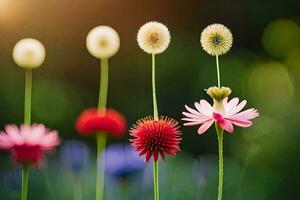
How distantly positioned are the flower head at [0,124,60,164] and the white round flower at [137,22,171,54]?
159mm

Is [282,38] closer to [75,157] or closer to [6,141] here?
[75,157]

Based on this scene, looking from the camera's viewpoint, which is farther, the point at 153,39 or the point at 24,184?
the point at 153,39

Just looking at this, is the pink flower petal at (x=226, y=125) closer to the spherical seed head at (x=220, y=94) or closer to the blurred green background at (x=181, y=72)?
the spherical seed head at (x=220, y=94)

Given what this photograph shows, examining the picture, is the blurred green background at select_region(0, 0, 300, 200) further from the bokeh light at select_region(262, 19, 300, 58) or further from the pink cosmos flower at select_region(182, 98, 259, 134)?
the pink cosmos flower at select_region(182, 98, 259, 134)

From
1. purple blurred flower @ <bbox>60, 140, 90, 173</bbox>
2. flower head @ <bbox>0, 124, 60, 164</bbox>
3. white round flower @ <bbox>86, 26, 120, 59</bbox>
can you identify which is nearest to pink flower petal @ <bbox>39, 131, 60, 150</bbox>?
flower head @ <bbox>0, 124, 60, 164</bbox>

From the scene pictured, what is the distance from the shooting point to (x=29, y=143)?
23.9 inches

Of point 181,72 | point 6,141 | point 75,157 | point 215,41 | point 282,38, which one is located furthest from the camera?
point 282,38

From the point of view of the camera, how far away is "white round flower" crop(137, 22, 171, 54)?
0.71 metres

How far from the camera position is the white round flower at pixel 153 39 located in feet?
2.33

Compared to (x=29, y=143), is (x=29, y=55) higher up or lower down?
higher up

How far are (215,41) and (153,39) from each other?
68 mm

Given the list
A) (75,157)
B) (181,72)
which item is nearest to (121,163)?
(75,157)

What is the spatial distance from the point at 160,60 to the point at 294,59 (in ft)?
1.48

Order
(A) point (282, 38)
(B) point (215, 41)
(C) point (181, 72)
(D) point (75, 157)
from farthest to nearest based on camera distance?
(A) point (282, 38) < (C) point (181, 72) < (D) point (75, 157) < (B) point (215, 41)
